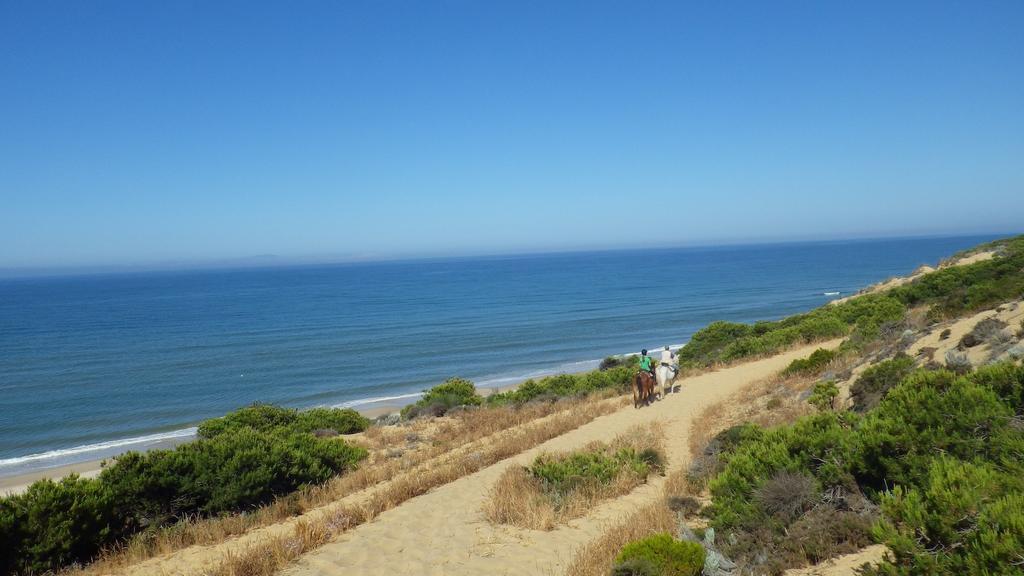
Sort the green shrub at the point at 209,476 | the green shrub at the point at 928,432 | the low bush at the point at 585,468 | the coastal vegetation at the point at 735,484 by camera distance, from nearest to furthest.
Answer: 1. the coastal vegetation at the point at 735,484
2. the green shrub at the point at 928,432
3. the low bush at the point at 585,468
4. the green shrub at the point at 209,476

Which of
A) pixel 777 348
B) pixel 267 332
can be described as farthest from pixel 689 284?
pixel 777 348

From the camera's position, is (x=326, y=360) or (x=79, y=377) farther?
(x=326, y=360)

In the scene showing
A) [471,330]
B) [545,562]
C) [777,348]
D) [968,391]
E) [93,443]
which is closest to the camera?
[968,391]

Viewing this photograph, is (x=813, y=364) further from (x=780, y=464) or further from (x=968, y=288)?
(x=780, y=464)

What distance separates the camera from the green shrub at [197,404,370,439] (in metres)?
18.4

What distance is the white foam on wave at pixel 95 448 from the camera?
22.9 meters

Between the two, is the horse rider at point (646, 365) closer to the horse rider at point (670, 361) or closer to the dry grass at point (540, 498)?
the horse rider at point (670, 361)

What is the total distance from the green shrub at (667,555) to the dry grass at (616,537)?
39 centimetres

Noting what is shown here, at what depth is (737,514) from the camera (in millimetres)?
6184

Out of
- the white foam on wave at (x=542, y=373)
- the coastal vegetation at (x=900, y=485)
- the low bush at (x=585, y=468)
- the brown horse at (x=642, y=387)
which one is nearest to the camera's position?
Result: the coastal vegetation at (x=900, y=485)

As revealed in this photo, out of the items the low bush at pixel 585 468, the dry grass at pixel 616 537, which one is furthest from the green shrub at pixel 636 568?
the low bush at pixel 585 468

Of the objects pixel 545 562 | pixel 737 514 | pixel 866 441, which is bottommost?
pixel 545 562

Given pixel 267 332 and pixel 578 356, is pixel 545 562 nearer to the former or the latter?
pixel 578 356

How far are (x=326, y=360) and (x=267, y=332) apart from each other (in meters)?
A: 18.6
